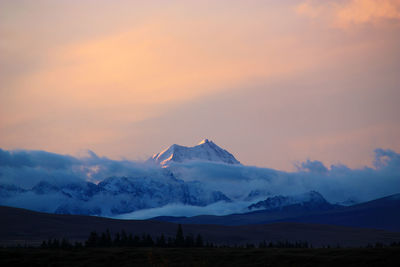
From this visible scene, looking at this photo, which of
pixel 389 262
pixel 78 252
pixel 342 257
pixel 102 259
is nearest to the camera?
pixel 389 262

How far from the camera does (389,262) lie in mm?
125812

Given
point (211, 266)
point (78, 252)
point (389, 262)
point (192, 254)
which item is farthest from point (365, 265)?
point (78, 252)

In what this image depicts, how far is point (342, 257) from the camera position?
136m

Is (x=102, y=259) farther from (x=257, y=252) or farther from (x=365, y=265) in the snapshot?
(x=365, y=265)

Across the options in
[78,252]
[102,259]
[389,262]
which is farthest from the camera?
[78,252]

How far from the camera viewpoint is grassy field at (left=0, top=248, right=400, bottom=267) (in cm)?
13300

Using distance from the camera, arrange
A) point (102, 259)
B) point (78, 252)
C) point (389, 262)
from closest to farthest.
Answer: point (389, 262) < point (102, 259) < point (78, 252)

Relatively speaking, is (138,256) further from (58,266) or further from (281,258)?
(281,258)

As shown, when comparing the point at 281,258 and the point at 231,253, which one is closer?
the point at 281,258

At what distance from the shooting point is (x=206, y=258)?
14900 cm

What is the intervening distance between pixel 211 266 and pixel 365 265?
31.8 metres

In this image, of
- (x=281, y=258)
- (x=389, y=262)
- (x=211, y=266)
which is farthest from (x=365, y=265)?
(x=211, y=266)

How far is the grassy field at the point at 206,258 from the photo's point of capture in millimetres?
133000

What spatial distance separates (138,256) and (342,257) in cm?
4690
